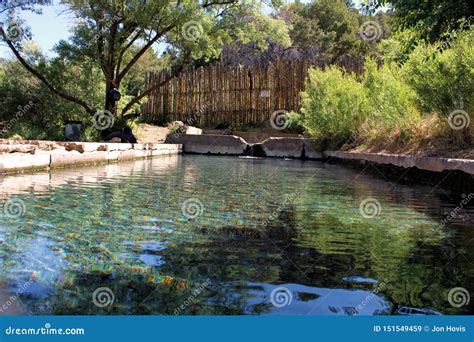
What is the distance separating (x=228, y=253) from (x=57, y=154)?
20.7 ft

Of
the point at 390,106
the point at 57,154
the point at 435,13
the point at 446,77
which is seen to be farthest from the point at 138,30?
the point at 435,13

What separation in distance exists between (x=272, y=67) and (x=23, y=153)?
578 inches

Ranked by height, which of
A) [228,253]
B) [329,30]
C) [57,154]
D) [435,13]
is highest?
[329,30]

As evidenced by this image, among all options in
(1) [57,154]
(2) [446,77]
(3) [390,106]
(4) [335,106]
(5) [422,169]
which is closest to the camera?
(5) [422,169]

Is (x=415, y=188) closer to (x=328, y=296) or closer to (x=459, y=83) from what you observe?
(x=459, y=83)

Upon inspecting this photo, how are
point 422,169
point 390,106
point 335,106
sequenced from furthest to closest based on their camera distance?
point 335,106 < point 390,106 < point 422,169

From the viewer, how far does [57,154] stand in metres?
8.38

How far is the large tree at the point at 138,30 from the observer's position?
14344 mm

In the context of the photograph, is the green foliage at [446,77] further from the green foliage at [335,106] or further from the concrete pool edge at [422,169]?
the green foliage at [335,106]

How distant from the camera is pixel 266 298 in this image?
221 centimetres

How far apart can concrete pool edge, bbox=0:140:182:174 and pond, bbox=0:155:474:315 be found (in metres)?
1.78

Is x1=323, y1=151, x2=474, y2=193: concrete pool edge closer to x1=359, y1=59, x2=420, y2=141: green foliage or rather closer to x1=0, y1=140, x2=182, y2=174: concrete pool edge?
x1=359, y1=59, x2=420, y2=141: green foliage

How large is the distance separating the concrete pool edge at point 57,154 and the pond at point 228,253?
5.84ft

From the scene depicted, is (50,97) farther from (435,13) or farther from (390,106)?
(435,13)
